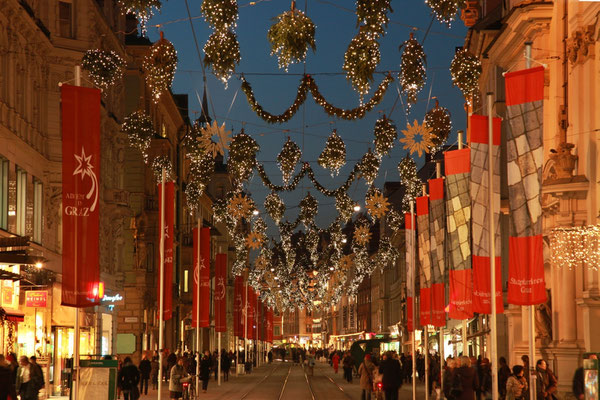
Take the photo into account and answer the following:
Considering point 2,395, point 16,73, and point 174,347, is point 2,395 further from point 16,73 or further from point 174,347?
point 174,347

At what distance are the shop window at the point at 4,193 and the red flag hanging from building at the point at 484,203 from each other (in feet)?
53.5

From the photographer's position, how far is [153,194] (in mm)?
60062

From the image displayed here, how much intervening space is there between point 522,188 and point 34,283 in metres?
19.8

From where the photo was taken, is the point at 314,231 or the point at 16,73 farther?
the point at 314,231

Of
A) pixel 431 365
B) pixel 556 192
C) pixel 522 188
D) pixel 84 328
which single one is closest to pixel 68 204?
pixel 522 188

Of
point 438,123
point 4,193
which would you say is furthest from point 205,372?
point 438,123

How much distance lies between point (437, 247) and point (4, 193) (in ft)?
44.1

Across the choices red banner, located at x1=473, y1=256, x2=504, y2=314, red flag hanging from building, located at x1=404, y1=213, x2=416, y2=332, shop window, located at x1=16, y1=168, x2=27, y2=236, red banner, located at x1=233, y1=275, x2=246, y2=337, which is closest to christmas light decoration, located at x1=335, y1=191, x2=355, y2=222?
red flag hanging from building, located at x1=404, y1=213, x2=416, y2=332

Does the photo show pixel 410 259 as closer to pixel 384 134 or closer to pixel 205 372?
pixel 384 134

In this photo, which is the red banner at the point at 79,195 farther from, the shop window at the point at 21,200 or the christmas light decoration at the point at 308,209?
the christmas light decoration at the point at 308,209

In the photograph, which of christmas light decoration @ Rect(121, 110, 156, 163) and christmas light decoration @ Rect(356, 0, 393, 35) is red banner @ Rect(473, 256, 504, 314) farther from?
christmas light decoration @ Rect(121, 110, 156, 163)

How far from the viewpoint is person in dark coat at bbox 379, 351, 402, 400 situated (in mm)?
28469

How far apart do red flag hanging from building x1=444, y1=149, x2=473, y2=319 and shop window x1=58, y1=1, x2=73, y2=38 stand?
844 inches

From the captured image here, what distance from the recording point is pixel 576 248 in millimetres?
26969
